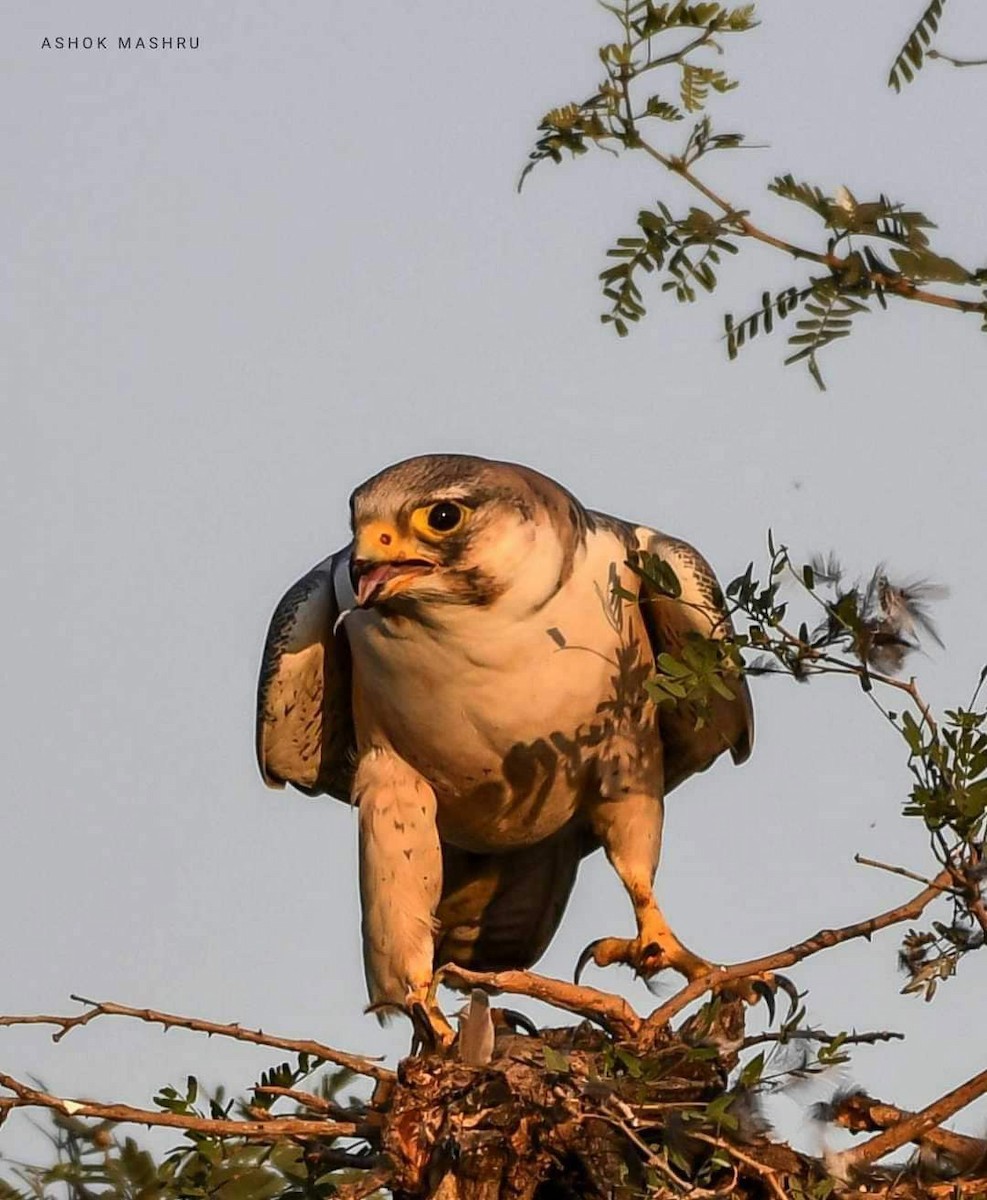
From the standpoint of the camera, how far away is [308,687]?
26.8ft

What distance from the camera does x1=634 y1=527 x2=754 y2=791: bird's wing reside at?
7668 mm

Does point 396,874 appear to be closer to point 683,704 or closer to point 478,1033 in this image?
point 683,704

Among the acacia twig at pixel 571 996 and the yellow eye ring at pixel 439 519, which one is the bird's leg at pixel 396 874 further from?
the acacia twig at pixel 571 996

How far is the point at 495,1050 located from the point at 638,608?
1.81m

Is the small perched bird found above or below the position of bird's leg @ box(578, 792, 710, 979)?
below

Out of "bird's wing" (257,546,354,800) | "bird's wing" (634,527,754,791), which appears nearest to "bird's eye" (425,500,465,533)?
"bird's wing" (634,527,754,791)

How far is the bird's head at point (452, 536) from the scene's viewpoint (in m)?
7.16

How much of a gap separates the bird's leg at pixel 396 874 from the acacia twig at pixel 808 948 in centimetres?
181

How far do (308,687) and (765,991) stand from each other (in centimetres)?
187

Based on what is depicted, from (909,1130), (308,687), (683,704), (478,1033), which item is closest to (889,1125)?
(909,1130)

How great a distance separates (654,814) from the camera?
804 cm

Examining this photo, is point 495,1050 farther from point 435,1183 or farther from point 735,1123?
point 735,1123

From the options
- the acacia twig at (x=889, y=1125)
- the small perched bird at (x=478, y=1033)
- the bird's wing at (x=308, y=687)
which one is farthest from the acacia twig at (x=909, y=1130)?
the bird's wing at (x=308, y=687)

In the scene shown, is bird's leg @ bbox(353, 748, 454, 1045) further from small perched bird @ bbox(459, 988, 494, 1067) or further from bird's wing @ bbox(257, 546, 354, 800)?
small perched bird @ bbox(459, 988, 494, 1067)
